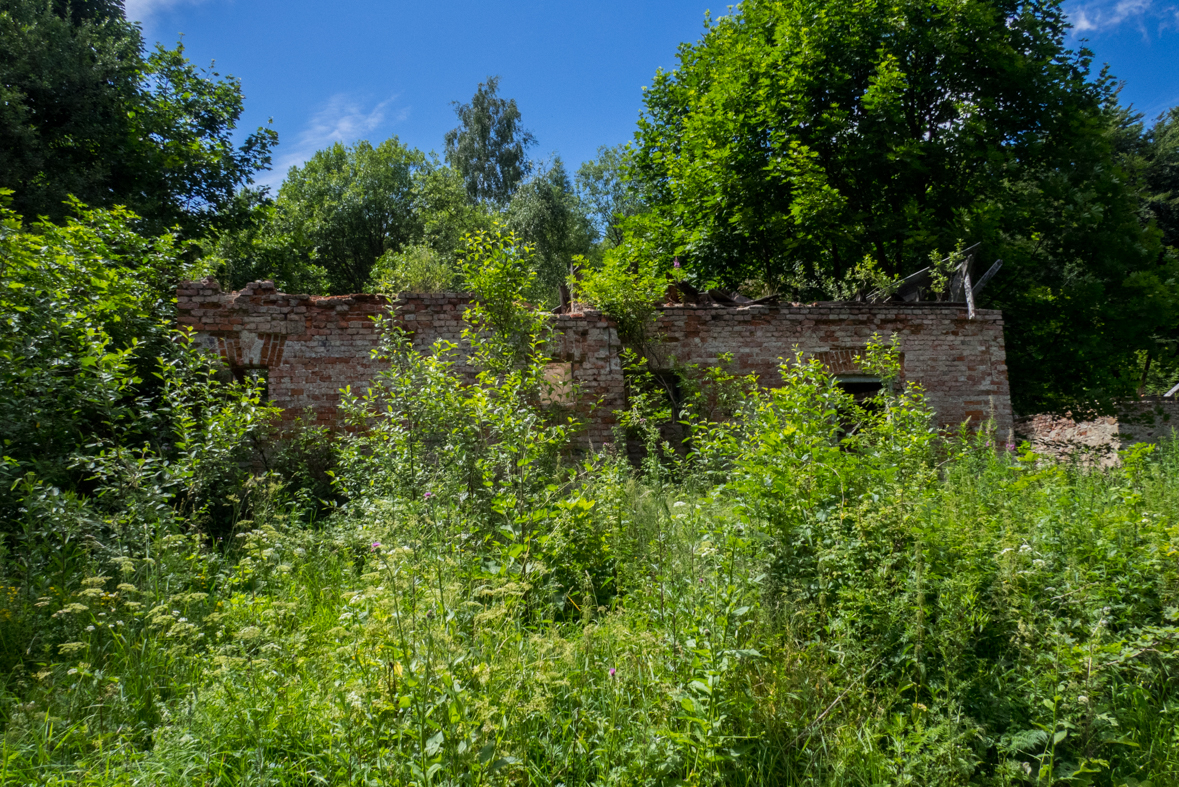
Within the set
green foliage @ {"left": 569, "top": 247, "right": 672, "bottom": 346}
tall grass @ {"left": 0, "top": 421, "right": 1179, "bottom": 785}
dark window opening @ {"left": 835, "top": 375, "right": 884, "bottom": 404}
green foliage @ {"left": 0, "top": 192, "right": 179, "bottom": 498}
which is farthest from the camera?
dark window opening @ {"left": 835, "top": 375, "right": 884, "bottom": 404}

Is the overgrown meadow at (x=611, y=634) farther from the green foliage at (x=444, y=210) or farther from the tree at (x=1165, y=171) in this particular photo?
the tree at (x=1165, y=171)

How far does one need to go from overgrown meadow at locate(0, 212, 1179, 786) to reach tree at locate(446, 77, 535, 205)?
2531 cm

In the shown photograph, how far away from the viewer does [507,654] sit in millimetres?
2527

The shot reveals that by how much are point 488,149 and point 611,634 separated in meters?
28.8

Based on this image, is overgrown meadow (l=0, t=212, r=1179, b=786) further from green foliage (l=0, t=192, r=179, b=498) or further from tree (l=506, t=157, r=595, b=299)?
tree (l=506, t=157, r=595, b=299)

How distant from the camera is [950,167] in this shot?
470 inches

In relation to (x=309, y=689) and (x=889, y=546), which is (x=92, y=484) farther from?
(x=889, y=546)

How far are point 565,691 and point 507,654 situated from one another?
0.28 meters

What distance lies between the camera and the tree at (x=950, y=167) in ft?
36.8

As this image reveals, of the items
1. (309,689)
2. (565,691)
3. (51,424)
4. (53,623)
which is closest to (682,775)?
(565,691)

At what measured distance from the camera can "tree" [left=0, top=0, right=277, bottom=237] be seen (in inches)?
462

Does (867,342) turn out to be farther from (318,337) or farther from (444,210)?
(444,210)

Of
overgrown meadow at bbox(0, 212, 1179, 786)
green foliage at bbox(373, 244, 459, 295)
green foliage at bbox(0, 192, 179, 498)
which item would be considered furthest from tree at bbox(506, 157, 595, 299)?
overgrown meadow at bbox(0, 212, 1179, 786)

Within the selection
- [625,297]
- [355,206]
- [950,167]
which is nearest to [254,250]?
[355,206]
